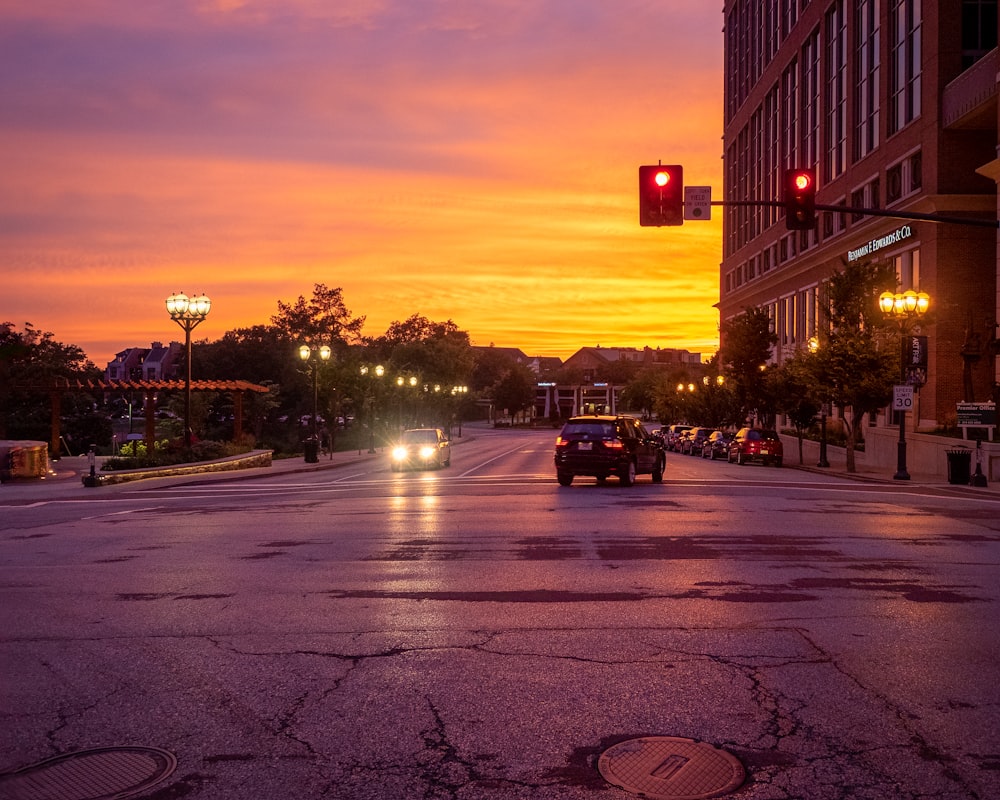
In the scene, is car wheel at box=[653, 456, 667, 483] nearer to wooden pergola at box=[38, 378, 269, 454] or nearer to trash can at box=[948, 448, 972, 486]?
trash can at box=[948, 448, 972, 486]

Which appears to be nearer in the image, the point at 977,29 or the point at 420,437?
the point at 420,437

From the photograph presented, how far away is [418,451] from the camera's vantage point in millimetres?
34344

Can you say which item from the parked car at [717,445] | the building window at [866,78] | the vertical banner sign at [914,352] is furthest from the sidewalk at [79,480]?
the building window at [866,78]

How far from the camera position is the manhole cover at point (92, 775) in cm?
432

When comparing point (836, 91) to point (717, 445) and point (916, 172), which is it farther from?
point (717, 445)

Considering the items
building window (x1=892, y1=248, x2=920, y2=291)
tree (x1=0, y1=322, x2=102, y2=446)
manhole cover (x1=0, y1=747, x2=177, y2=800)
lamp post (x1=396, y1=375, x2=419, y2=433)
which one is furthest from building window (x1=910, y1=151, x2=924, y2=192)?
manhole cover (x1=0, y1=747, x2=177, y2=800)

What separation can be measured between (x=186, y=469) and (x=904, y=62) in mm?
38451

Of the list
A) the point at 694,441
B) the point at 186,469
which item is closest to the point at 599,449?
the point at 186,469

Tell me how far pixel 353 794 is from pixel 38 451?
27.7m

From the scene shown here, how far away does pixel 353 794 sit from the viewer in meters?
4.27

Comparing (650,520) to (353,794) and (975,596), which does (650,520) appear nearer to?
(975,596)

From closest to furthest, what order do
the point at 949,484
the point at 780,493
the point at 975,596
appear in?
the point at 975,596 < the point at 780,493 < the point at 949,484

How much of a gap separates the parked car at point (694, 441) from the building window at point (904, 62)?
18.2 m

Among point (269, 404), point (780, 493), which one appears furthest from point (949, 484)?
point (269, 404)
